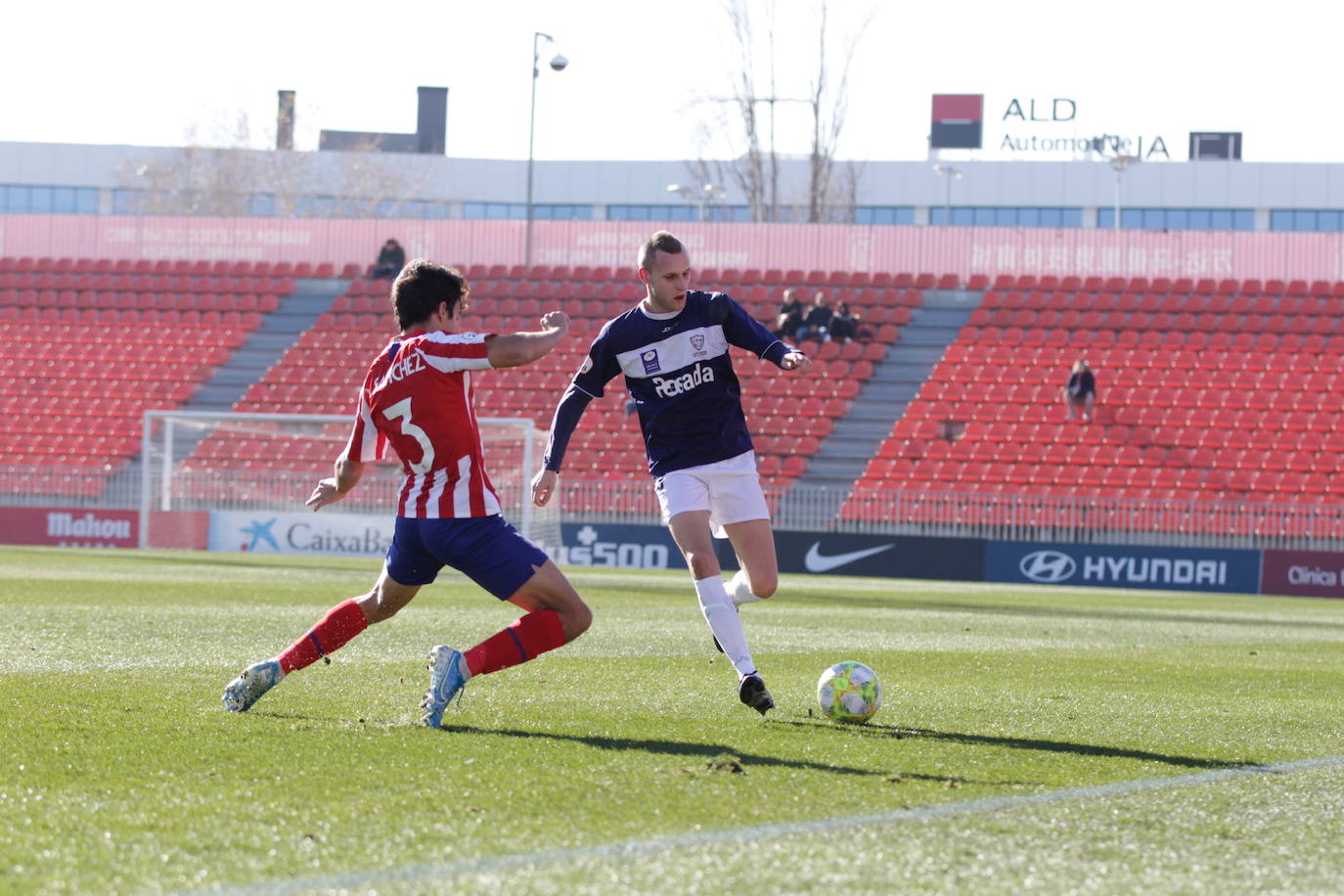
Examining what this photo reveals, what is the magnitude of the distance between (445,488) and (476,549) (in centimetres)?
24

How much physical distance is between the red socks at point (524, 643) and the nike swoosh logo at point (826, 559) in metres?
20.6

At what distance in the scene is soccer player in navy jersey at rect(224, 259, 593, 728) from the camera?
6.21 m

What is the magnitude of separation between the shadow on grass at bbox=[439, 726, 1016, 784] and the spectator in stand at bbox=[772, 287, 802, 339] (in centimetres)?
2694

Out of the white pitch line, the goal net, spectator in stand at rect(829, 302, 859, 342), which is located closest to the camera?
the white pitch line

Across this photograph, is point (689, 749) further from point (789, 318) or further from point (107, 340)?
point (107, 340)

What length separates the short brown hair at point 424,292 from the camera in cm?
637

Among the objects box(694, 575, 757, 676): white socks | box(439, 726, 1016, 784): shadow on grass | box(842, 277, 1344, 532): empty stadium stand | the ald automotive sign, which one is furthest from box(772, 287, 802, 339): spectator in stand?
box(439, 726, 1016, 784): shadow on grass

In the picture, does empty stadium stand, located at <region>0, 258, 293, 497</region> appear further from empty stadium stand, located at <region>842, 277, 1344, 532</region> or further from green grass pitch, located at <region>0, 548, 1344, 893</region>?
green grass pitch, located at <region>0, 548, 1344, 893</region>

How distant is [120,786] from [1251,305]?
105 ft

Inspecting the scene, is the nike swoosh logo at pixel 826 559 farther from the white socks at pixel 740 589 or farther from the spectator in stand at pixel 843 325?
the white socks at pixel 740 589

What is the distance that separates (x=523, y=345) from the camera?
5961mm

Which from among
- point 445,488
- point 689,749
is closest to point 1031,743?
point 689,749

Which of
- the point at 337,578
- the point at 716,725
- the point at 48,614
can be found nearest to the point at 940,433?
the point at 337,578

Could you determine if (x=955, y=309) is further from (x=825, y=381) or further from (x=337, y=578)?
(x=337, y=578)
